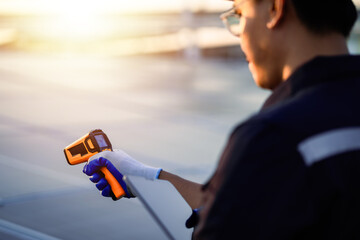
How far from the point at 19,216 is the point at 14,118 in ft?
6.26

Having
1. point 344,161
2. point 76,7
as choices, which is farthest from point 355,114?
point 76,7

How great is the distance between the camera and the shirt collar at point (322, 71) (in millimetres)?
1067

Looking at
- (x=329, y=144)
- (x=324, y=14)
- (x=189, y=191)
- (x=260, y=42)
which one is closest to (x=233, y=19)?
(x=260, y=42)

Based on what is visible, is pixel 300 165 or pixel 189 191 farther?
pixel 189 191

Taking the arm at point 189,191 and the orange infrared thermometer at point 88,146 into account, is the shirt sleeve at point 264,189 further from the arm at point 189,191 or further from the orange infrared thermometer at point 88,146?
the orange infrared thermometer at point 88,146

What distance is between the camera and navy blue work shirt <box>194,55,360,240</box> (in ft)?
3.13

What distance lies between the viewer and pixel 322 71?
42.0 inches

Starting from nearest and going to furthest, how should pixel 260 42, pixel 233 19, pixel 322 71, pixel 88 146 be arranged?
1. pixel 322 71
2. pixel 260 42
3. pixel 233 19
4. pixel 88 146

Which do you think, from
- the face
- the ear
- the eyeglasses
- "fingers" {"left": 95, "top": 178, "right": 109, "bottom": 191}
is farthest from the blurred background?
the ear

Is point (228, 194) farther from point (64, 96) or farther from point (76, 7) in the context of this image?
point (76, 7)

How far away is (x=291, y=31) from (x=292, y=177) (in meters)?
0.30

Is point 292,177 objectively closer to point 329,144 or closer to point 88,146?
point 329,144

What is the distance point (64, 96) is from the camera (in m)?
5.42

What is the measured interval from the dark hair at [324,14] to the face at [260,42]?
→ 76 millimetres
